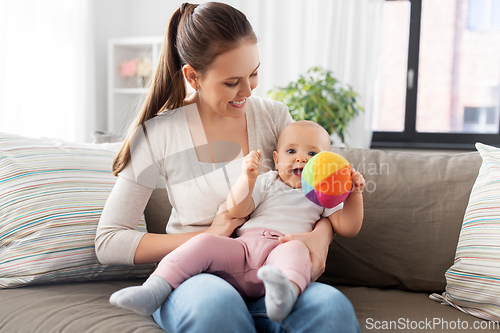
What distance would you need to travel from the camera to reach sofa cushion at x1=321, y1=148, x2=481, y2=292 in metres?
1.22

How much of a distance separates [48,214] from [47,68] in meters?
2.19

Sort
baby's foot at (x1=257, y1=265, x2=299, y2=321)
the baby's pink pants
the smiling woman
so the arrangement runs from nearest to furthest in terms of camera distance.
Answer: baby's foot at (x1=257, y1=265, x2=299, y2=321) → the baby's pink pants → the smiling woman

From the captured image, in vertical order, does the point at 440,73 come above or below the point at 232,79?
above

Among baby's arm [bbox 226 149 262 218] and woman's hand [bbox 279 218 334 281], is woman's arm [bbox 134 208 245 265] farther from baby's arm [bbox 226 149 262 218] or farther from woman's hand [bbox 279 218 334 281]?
woman's hand [bbox 279 218 334 281]

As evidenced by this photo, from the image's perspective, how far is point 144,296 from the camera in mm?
800

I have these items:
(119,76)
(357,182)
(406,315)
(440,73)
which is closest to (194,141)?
A: (357,182)

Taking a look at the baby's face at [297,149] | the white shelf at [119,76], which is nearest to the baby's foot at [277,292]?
the baby's face at [297,149]

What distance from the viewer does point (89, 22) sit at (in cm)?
333

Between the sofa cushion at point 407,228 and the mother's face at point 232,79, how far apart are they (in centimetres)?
50

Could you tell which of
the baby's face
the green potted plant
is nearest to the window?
the green potted plant

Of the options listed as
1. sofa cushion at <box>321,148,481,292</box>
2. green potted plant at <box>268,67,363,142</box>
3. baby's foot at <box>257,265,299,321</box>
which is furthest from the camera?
green potted plant at <box>268,67,363,142</box>

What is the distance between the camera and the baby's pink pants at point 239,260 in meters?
0.87

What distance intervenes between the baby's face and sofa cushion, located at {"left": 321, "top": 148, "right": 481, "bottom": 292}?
0.27 metres

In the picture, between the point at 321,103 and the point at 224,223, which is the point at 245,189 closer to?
the point at 224,223
